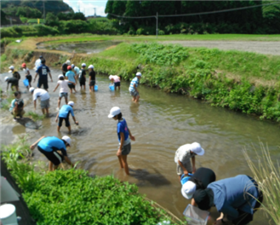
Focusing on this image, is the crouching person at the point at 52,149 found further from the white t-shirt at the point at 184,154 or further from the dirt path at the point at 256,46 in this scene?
the dirt path at the point at 256,46

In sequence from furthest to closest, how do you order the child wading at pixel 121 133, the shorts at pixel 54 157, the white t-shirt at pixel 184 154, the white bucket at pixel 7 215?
the shorts at pixel 54 157
the child wading at pixel 121 133
the white t-shirt at pixel 184 154
the white bucket at pixel 7 215

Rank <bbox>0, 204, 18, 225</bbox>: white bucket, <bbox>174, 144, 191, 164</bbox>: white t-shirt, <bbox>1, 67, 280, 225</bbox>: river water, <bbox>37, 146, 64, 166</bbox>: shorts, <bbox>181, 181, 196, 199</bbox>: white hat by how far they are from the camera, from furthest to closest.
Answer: <bbox>1, 67, 280, 225</bbox>: river water, <bbox>37, 146, 64, 166</bbox>: shorts, <bbox>174, 144, 191, 164</bbox>: white t-shirt, <bbox>181, 181, 196, 199</bbox>: white hat, <bbox>0, 204, 18, 225</bbox>: white bucket

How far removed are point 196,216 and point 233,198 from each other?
709 mm

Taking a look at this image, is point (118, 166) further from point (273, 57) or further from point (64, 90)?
point (273, 57)

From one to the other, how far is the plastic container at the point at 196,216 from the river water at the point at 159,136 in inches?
34.9

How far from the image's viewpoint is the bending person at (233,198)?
4023mm

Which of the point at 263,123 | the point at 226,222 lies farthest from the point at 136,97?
the point at 226,222

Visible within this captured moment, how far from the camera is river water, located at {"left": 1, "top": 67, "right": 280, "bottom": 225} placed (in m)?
6.52

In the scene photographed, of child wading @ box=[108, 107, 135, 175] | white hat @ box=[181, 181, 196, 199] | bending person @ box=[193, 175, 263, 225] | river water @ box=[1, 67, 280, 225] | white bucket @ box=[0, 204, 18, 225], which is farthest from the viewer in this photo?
river water @ box=[1, 67, 280, 225]

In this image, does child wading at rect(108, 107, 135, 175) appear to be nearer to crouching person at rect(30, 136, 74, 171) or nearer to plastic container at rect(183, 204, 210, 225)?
crouching person at rect(30, 136, 74, 171)

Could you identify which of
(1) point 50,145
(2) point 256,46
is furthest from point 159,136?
(2) point 256,46

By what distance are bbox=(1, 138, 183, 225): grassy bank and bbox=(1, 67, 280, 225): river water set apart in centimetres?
126

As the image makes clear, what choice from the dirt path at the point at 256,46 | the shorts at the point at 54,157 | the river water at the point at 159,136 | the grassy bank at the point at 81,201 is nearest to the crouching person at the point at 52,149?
the shorts at the point at 54,157

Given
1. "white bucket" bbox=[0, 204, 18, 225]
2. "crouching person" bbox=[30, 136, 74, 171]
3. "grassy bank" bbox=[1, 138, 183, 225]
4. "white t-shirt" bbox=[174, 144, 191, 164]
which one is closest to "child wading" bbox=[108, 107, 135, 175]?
"grassy bank" bbox=[1, 138, 183, 225]
